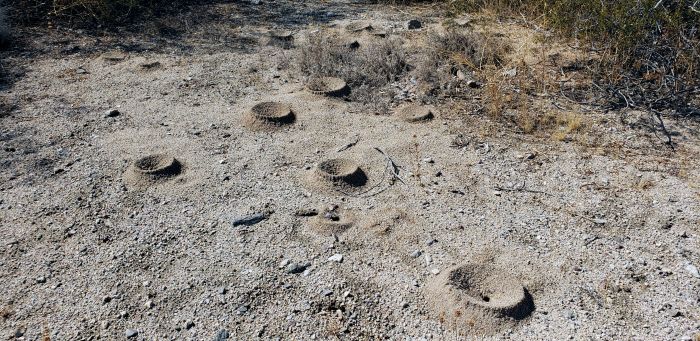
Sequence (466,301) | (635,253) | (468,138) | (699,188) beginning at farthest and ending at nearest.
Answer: (468,138), (699,188), (635,253), (466,301)

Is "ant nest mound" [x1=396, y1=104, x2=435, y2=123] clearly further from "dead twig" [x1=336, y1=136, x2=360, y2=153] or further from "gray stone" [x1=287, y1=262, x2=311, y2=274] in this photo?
"gray stone" [x1=287, y1=262, x2=311, y2=274]

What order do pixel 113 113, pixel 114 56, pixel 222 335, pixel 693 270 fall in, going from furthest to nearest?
pixel 114 56 < pixel 113 113 < pixel 693 270 < pixel 222 335

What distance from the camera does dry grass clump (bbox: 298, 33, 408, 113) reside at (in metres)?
4.72

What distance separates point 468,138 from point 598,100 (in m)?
1.13

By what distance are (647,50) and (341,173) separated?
2.60m

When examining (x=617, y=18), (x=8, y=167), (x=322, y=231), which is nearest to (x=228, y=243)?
(x=322, y=231)

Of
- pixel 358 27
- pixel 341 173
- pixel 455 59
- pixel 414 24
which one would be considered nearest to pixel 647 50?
pixel 455 59

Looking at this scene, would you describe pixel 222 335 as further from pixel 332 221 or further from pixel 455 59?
pixel 455 59

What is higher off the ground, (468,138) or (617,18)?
(617,18)

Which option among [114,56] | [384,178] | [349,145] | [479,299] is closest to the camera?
[479,299]

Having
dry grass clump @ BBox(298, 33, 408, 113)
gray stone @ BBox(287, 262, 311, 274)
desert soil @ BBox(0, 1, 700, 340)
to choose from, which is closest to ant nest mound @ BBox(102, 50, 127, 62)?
desert soil @ BBox(0, 1, 700, 340)

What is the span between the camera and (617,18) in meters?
4.52

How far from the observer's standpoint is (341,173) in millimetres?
3605

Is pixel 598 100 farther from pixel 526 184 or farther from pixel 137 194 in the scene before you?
pixel 137 194
